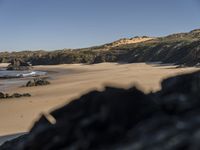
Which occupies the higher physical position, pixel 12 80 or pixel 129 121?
pixel 129 121

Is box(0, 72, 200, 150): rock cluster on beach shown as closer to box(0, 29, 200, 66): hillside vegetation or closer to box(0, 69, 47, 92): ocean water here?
box(0, 69, 47, 92): ocean water

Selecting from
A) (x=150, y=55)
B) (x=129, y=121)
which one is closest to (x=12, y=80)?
(x=150, y=55)

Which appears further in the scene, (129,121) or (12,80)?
(12,80)

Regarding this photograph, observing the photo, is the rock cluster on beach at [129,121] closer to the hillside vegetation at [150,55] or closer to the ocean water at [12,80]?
the ocean water at [12,80]

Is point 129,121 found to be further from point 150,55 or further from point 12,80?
point 150,55

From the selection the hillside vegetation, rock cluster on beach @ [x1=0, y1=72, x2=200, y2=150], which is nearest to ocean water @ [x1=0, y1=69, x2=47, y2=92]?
the hillside vegetation

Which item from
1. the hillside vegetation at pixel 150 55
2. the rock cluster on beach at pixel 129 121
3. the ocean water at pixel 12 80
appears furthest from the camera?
the hillside vegetation at pixel 150 55

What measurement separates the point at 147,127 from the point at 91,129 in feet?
2.04

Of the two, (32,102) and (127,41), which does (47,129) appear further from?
(127,41)

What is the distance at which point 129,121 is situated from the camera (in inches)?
193

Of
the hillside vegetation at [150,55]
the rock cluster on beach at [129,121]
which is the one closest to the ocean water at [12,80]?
the hillside vegetation at [150,55]

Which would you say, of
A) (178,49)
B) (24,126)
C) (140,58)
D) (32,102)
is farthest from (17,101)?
(140,58)

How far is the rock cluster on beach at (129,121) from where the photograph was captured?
431 cm

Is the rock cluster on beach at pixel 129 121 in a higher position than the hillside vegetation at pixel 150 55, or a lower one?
higher
